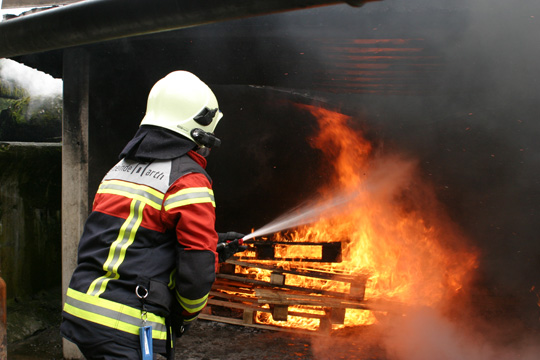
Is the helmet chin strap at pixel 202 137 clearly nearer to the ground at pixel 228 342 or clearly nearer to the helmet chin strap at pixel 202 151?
the helmet chin strap at pixel 202 151

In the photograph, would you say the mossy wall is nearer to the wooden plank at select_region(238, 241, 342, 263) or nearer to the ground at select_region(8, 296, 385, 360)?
the ground at select_region(8, 296, 385, 360)

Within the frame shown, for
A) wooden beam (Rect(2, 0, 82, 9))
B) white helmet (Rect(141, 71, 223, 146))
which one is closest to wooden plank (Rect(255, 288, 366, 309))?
white helmet (Rect(141, 71, 223, 146))

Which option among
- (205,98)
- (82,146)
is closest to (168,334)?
(205,98)

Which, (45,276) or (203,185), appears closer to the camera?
(203,185)

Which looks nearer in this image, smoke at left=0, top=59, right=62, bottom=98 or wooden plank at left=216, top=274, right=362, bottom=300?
wooden plank at left=216, top=274, right=362, bottom=300

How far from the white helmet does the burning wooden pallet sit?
11.1 ft

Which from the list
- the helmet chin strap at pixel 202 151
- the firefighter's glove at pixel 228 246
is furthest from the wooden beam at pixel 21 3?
the firefighter's glove at pixel 228 246

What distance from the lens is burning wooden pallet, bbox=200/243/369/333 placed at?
530 centimetres

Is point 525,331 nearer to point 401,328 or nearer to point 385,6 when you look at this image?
point 401,328

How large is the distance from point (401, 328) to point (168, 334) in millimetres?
3957

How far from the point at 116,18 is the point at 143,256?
1.27 meters

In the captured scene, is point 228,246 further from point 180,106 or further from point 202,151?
point 180,106

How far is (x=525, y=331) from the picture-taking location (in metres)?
5.48

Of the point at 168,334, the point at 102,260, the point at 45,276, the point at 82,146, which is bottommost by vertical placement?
the point at 45,276
